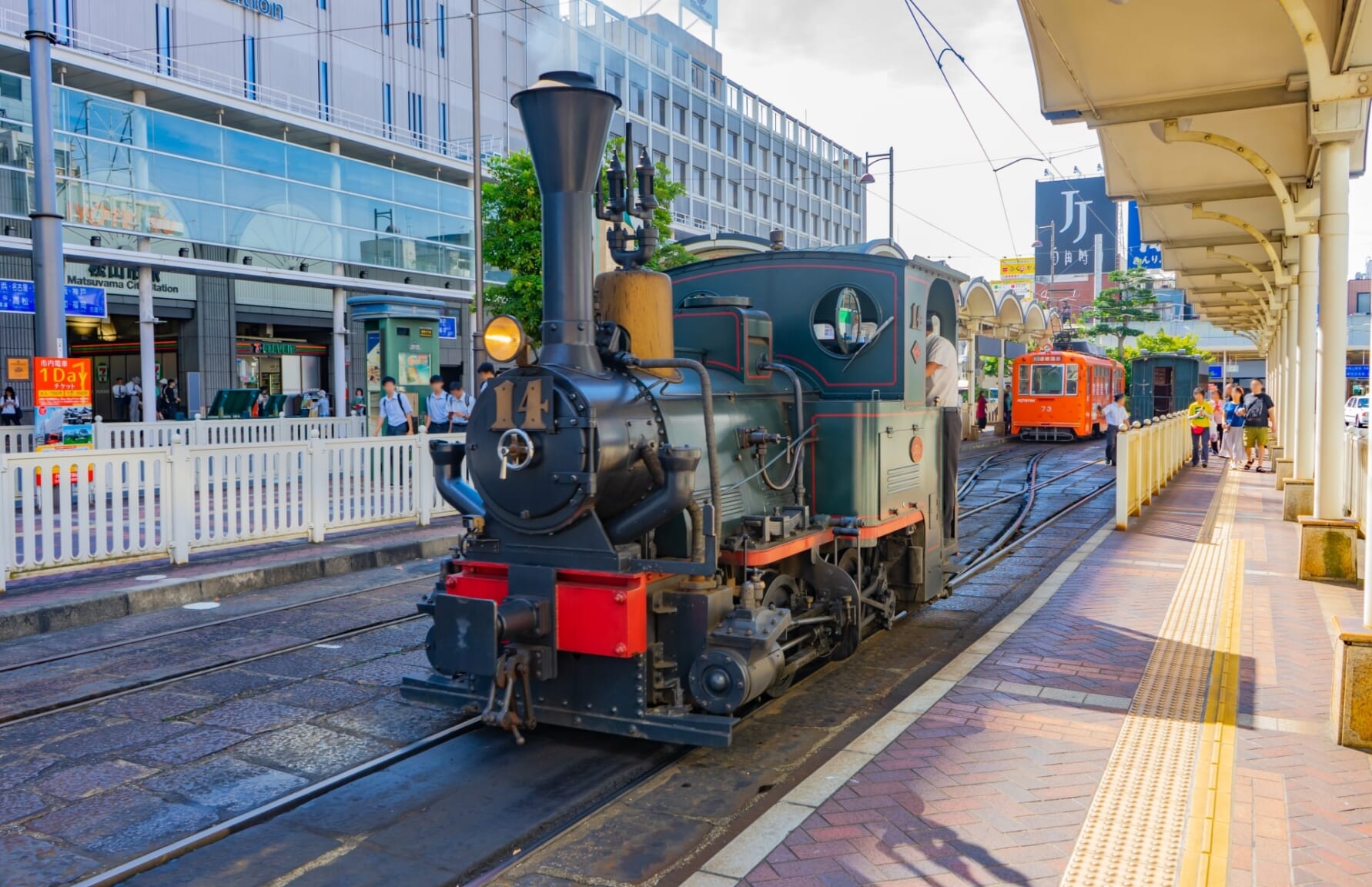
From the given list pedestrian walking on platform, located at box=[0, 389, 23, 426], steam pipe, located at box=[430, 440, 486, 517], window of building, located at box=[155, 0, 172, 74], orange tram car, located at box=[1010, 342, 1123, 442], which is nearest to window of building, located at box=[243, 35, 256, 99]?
window of building, located at box=[155, 0, 172, 74]

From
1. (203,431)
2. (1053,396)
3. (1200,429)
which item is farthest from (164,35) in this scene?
(1200,429)

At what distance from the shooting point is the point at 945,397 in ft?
24.9

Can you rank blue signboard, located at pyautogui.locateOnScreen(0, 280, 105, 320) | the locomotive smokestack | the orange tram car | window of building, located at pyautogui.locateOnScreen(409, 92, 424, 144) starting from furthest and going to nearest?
window of building, located at pyautogui.locateOnScreen(409, 92, 424, 144)
the orange tram car
blue signboard, located at pyautogui.locateOnScreen(0, 280, 105, 320)
the locomotive smokestack

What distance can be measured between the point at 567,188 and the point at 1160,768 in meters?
3.75

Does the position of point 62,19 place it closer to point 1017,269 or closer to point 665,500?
point 665,500

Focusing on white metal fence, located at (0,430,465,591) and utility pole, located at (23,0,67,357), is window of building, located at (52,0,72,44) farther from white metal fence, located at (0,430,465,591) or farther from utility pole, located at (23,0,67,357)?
white metal fence, located at (0,430,465,591)

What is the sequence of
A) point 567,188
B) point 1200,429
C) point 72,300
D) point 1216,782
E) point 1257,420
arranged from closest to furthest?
Answer: 1. point 1216,782
2. point 567,188
3. point 1257,420
4. point 72,300
5. point 1200,429

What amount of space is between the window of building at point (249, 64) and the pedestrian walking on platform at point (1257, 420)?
25.1 meters

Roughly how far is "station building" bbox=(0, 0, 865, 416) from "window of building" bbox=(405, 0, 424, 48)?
100 mm

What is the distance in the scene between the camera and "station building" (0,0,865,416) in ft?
70.1

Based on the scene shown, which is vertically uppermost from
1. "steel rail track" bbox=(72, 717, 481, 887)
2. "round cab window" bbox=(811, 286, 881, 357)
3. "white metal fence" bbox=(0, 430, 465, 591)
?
"round cab window" bbox=(811, 286, 881, 357)

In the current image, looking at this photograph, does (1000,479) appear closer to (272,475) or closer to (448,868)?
(272,475)

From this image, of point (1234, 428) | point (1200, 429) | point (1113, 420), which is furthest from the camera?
point (1200, 429)

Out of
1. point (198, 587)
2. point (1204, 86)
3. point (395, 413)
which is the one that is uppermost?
point (1204, 86)
